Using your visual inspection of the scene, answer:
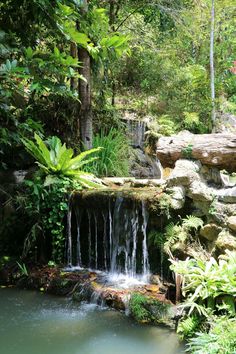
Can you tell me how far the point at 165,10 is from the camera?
9055 millimetres

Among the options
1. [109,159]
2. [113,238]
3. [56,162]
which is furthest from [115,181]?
[113,238]

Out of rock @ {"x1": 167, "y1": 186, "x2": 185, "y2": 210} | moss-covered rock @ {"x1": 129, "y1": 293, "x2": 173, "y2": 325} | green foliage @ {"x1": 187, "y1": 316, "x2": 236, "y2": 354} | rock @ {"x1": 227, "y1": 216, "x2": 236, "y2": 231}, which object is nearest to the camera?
green foliage @ {"x1": 187, "y1": 316, "x2": 236, "y2": 354}

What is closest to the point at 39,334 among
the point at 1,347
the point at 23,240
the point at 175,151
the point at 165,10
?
the point at 1,347

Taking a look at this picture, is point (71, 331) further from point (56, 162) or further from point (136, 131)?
point (136, 131)

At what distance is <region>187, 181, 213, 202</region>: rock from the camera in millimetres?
4750

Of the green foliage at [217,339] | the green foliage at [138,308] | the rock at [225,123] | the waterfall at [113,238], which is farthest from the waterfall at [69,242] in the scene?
the rock at [225,123]

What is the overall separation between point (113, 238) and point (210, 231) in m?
1.49

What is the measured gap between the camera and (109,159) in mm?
7176

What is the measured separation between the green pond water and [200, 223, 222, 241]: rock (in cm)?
136

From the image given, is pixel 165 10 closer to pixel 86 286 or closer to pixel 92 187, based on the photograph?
pixel 92 187

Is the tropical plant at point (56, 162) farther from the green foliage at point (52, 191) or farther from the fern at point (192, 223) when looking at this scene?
the fern at point (192, 223)

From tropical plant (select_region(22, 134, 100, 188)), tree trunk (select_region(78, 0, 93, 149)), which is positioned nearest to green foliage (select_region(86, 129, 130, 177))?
tree trunk (select_region(78, 0, 93, 149))

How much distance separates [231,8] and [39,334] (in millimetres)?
9585

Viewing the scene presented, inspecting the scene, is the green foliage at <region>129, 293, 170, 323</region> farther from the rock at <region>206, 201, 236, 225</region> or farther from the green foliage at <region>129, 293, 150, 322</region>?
the rock at <region>206, 201, 236, 225</region>
